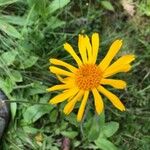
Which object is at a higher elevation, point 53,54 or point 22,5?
point 22,5

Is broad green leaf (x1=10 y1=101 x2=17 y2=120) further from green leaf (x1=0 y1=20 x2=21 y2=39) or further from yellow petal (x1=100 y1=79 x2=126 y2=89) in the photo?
yellow petal (x1=100 y1=79 x2=126 y2=89)

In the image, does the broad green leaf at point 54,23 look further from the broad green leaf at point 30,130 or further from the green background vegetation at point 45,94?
the broad green leaf at point 30,130

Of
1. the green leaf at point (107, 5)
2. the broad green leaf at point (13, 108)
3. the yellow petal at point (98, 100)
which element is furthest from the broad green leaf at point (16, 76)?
the green leaf at point (107, 5)

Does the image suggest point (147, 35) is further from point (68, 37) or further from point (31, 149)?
point (31, 149)

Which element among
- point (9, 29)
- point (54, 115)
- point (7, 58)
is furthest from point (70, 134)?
point (9, 29)

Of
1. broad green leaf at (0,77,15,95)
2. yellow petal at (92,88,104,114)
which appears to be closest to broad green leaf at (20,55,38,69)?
broad green leaf at (0,77,15,95)

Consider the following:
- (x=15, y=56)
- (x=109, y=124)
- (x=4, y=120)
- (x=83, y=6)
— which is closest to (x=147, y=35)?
(x=83, y=6)

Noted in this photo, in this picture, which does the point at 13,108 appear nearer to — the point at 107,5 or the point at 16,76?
the point at 16,76
